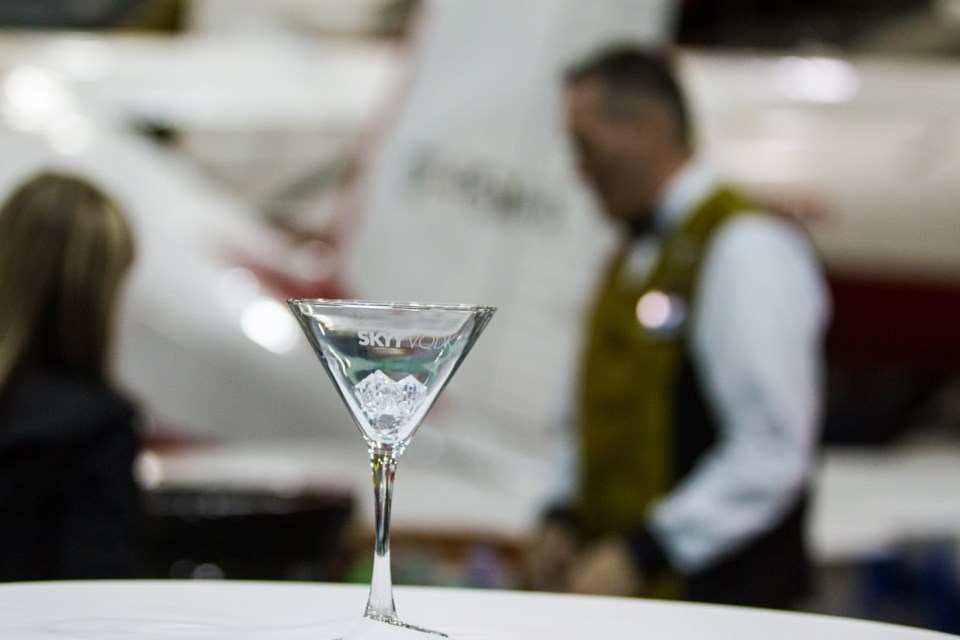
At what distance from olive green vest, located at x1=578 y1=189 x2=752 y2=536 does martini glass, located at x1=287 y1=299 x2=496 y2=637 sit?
2.55ft

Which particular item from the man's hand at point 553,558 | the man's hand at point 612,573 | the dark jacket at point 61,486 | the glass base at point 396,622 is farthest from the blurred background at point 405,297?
the glass base at point 396,622

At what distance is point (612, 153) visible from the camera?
58.9 inches

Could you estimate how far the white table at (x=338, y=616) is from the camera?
0.66 m

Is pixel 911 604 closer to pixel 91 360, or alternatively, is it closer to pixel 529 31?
pixel 529 31

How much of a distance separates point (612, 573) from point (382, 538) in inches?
30.1

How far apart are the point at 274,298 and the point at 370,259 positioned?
0.38m

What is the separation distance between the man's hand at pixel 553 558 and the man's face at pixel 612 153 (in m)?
0.38

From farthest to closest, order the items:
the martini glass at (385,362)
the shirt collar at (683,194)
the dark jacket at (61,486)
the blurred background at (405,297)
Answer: the blurred background at (405,297) → the shirt collar at (683,194) → the dark jacket at (61,486) → the martini glass at (385,362)

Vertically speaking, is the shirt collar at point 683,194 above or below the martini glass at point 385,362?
above

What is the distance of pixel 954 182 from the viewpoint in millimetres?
7410

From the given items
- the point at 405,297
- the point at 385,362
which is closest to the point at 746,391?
the point at 385,362

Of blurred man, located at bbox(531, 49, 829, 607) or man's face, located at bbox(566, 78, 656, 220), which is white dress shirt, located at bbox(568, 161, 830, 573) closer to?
blurred man, located at bbox(531, 49, 829, 607)

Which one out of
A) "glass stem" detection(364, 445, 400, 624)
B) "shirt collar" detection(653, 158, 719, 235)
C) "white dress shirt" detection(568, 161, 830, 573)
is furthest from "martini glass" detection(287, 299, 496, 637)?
"shirt collar" detection(653, 158, 719, 235)

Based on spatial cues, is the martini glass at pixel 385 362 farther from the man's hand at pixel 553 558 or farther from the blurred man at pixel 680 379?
the man's hand at pixel 553 558
